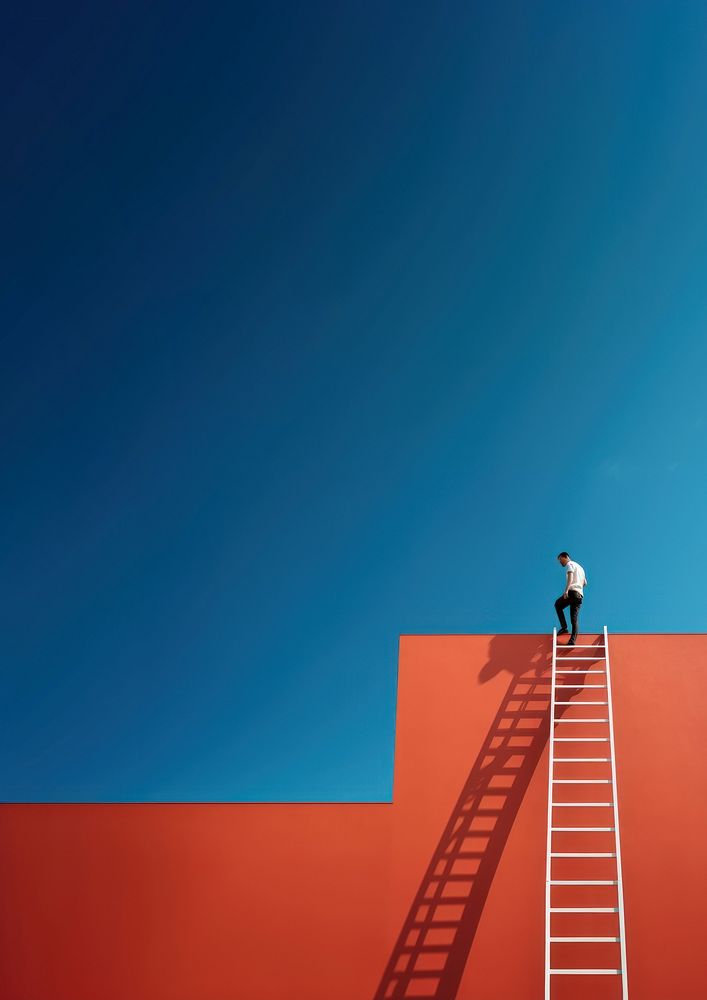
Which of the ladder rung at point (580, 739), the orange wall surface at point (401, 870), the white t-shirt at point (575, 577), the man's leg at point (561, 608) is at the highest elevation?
the white t-shirt at point (575, 577)

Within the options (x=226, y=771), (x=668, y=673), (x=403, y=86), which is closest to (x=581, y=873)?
(x=668, y=673)

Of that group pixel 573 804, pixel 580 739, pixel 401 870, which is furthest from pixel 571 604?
pixel 401 870

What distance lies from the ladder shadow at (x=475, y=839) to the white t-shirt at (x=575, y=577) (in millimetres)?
542

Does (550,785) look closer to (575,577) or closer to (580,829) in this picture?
(580,829)

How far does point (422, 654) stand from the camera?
20.0ft

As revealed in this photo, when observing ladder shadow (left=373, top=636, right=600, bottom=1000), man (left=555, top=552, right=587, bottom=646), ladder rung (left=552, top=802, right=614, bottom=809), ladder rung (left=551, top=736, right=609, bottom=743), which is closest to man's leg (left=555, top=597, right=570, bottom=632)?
man (left=555, top=552, right=587, bottom=646)

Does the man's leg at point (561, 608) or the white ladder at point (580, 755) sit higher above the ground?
the man's leg at point (561, 608)

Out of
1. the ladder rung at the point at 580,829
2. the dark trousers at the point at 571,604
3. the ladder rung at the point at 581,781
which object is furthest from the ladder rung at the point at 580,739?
the dark trousers at the point at 571,604

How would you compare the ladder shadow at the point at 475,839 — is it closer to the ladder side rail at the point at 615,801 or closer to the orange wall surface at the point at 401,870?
the orange wall surface at the point at 401,870

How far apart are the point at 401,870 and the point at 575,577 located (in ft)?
9.11

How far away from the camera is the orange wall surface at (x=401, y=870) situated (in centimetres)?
509

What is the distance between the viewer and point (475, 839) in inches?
212

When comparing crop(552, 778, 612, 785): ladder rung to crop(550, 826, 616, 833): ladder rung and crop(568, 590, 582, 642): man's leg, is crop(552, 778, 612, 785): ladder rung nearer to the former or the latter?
crop(550, 826, 616, 833): ladder rung

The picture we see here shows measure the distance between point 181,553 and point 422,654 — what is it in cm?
722
